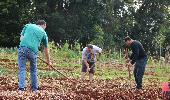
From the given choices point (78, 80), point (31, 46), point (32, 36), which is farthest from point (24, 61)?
point (78, 80)

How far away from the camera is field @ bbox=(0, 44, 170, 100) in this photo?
13002 mm

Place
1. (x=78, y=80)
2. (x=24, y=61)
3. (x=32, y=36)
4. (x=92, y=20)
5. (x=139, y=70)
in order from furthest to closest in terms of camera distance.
Result: (x=92, y=20) < (x=78, y=80) < (x=139, y=70) < (x=24, y=61) < (x=32, y=36)

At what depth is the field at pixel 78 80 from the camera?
13002mm

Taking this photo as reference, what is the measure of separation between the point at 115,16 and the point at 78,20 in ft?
18.1

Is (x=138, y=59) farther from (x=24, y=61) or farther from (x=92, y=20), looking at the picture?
(x=92, y=20)

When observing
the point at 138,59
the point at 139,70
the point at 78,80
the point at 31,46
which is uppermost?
the point at 31,46

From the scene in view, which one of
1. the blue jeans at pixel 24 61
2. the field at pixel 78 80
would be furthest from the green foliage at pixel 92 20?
the blue jeans at pixel 24 61

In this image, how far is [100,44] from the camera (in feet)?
146

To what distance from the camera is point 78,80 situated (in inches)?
758

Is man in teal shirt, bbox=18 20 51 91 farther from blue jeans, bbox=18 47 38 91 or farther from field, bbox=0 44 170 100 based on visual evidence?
field, bbox=0 44 170 100

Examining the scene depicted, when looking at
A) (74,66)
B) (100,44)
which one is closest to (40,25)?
(74,66)

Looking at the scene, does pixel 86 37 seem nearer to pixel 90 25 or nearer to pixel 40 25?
pixel 90 25

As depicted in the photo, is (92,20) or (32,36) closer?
(32,36)

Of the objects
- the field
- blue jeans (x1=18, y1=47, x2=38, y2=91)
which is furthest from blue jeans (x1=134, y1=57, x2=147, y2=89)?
blue jeans (x1=18, y1=47, x2=38, y2=91)
